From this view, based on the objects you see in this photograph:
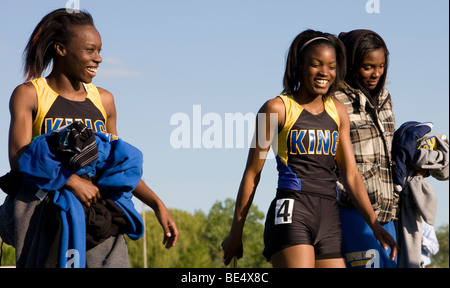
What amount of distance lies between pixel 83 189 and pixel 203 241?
72328mm

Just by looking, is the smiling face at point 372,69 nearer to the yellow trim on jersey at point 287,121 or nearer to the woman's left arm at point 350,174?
the woman's left arm at point 350,174

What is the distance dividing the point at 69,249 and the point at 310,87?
2.08m

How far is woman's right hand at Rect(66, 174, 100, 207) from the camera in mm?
4629

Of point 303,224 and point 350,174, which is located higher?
point 350,174

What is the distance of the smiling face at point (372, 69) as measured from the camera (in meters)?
6.16

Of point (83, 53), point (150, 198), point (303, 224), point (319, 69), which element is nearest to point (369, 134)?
point (319, 69)

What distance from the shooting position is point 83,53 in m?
4.91

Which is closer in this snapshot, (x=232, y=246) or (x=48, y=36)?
(x=48, y=36)

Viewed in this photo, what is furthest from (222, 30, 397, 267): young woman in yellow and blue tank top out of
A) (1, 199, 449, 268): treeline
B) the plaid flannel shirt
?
(1, 199, 449, 268): treeline

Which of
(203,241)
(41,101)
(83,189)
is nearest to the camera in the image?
(83,189)

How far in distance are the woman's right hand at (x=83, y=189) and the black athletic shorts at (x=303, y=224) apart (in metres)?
1.34

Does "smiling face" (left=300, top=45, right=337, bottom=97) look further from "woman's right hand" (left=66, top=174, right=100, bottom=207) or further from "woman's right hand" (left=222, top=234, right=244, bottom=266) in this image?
"woman's right hand" (left=66, top=174, right=100, bottom=207)

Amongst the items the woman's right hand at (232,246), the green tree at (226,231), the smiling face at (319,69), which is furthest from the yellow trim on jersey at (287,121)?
the green tree at (226,231)

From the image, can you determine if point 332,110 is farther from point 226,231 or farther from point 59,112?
point 226,231
